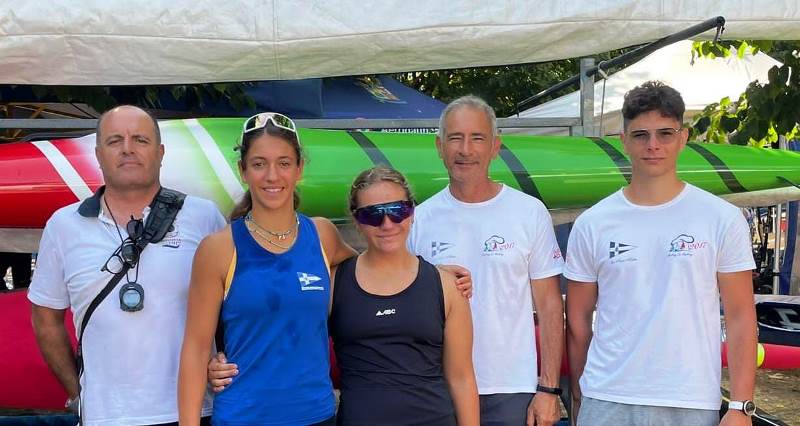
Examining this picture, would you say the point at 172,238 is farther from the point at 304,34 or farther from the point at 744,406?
the point at 744,406

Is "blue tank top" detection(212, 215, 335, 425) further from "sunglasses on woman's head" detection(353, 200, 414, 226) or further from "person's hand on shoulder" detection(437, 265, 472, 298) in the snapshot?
"person's hand on shoulder" detection(437, 265, 472, 298)

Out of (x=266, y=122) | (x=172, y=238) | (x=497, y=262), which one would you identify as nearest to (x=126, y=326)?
(x=172, y=238)

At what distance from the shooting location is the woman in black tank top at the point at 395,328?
2189mm

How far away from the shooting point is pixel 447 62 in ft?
12.7

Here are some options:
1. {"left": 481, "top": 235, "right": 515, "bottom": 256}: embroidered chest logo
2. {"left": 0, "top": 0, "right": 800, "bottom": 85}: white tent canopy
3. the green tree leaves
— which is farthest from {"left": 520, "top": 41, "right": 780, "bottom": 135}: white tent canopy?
{"left": 481, "top": 235, "right": 515, "bottom": 256}: embroidered chest logo

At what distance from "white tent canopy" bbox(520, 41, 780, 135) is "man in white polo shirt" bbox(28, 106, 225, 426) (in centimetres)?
693

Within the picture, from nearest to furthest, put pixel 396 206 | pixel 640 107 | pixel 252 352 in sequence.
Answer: pixel 252 352, pixel 396 206, pixel 640 107

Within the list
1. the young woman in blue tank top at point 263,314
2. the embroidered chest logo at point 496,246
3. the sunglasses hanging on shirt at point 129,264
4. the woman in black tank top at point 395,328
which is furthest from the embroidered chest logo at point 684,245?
the sunglasses hanging on shirt at point 129,264

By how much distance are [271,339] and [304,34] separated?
190 centimetres

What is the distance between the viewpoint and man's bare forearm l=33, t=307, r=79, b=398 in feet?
8.14

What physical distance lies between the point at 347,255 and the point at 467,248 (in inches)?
17.1

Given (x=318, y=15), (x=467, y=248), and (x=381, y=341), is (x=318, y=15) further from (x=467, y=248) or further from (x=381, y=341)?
(x=381, y=341)

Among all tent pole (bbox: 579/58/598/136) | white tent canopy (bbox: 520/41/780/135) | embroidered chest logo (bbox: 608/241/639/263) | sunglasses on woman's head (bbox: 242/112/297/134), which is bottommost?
embroidered chest logo (bbox: 608/241/639/263)

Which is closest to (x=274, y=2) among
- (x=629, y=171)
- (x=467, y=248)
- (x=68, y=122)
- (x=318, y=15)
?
(x=318, y=15)
